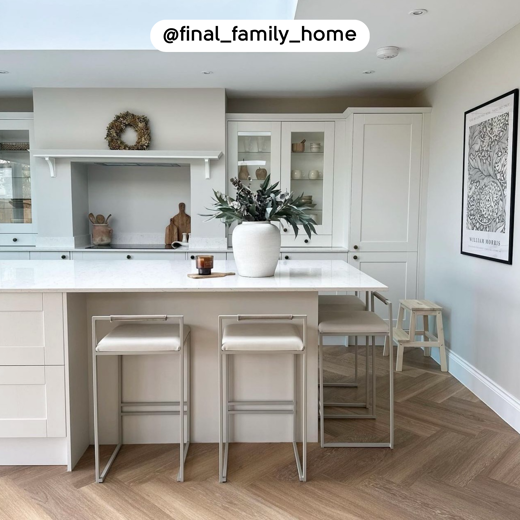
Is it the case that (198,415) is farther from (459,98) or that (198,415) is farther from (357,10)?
(459,98)

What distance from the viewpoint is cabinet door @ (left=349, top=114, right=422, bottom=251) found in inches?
166

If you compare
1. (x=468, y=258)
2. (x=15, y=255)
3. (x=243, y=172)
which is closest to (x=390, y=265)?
(x=468, y=258)

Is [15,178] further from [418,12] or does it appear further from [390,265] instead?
[418,12]

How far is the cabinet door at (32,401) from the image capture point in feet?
7.29

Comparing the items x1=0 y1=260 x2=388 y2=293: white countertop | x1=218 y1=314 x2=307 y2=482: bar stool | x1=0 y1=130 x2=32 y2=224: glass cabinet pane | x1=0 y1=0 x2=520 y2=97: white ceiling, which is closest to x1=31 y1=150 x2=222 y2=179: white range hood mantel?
x1=0 y1=130 x2=32 y2=224: glass cabinet pane

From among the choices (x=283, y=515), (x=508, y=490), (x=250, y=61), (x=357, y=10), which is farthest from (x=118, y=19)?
(x=508, y=490)

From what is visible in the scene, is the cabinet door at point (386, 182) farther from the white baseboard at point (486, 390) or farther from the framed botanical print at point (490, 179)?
the white baseboard at point (486, 390)

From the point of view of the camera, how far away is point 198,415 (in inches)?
99.3

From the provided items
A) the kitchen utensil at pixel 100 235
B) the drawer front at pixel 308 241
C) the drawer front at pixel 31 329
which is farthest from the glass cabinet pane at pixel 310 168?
the drawer front at pixel 31 329

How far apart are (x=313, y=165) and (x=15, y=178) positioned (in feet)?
9.55

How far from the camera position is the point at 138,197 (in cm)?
493

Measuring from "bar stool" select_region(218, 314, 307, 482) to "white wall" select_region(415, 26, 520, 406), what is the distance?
4.55 ft

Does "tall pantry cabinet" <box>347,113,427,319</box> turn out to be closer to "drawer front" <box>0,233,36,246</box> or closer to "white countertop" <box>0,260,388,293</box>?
"white countertop" <box>0,260,388,293</box>

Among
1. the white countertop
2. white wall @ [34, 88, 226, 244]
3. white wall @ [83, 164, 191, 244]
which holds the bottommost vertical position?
the white countertop
